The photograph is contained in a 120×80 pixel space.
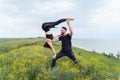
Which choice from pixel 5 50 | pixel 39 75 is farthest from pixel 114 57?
pixel 39 75

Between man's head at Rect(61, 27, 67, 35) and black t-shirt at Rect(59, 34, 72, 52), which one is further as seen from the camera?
black t-shirt at Rect(59, 34, 72, 52)

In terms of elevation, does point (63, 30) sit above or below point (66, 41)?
above

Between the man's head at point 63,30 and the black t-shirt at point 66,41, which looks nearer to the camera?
the man's head at point 63,30

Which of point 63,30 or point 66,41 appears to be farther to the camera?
point 66,41

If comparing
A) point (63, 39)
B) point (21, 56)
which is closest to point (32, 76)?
point (63, 39)

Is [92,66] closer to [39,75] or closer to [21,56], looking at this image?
[39,75]

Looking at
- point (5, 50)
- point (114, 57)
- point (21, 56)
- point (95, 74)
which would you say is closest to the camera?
point (95, 74)

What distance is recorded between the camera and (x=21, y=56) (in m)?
27.4

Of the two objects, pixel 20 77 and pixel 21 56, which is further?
pixel 21 56

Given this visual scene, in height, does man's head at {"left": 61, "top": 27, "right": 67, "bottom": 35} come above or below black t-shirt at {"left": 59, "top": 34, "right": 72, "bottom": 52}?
above

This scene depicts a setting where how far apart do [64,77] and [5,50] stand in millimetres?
20747

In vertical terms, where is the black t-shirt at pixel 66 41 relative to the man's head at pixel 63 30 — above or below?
below

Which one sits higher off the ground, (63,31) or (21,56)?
(63,31)

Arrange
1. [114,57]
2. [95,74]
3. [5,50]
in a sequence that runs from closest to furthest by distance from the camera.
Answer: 1. [95,74]
2. [5,50]
3. [114,57]
